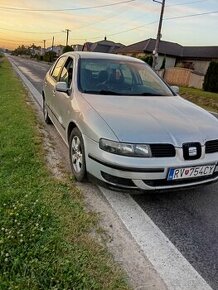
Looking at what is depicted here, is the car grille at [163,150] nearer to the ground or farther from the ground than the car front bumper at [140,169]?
farther from the ground

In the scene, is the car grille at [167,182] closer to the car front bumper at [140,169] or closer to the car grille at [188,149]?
the car front bumper at [140,169]

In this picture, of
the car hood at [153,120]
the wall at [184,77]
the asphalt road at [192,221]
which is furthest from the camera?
the wall at [184,77]

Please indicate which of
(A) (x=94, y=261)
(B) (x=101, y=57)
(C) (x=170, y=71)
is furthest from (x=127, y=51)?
(A) (x=94, y=261)

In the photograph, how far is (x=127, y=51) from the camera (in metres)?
53.4

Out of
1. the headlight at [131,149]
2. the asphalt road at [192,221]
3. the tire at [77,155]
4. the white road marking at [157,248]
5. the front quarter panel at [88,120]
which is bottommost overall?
the white road marking at [157,248]

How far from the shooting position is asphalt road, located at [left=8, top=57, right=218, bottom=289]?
2875 millimetres

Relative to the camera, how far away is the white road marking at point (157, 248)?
261cm

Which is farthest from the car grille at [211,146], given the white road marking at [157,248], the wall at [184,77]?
the wall at [184,77]

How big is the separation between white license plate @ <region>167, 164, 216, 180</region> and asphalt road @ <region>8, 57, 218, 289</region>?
0.46 m

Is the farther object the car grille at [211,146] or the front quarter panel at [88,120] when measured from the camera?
the car grille at [211,146]

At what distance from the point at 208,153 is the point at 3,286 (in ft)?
8.07

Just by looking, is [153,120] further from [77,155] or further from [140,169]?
[77,155]

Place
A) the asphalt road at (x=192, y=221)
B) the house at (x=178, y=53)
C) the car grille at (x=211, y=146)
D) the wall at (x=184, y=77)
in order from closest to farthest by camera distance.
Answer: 1. the asphalt road at (x=192, y=221)
2. the car grille at (x=211, y=146)
3. the wall at (x=184, y=77)
4. the house at (x=178, y=53)

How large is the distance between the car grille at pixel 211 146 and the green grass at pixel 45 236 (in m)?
1.44
